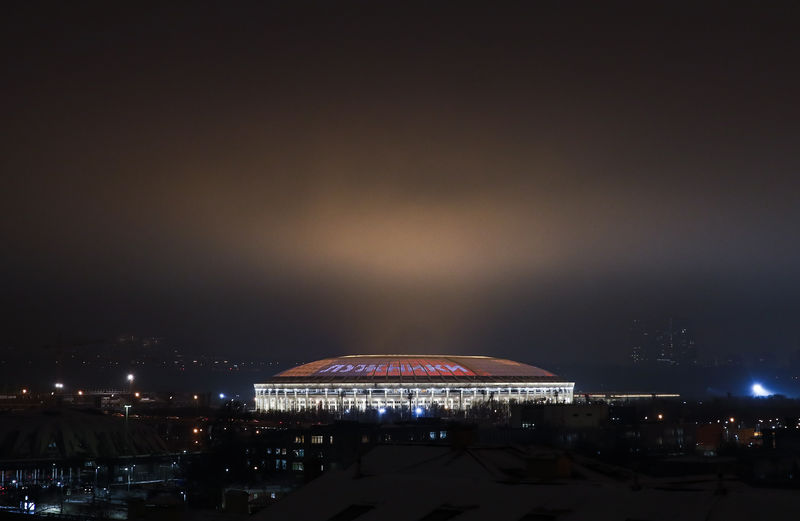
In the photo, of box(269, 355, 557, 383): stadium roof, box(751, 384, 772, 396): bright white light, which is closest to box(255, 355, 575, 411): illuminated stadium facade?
box(269, 355, 557, 383): stadium roof

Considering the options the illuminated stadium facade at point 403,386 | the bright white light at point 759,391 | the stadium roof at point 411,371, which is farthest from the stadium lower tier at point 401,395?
the bright white light at point 759,391

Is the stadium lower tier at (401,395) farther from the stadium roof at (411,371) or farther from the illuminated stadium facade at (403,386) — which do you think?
the stadium roof at (411,371)

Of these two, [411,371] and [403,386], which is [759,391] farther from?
[403,386]

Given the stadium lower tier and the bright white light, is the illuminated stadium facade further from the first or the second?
the bright white light

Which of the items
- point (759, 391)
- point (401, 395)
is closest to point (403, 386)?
point (401, 395)

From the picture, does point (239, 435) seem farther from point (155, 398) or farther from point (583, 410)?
point (155, 398)

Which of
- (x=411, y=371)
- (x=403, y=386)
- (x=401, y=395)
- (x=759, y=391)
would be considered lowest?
(x=401, y=395)

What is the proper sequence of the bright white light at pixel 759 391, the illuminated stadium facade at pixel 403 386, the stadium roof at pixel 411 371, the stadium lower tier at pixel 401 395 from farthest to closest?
the bright white light at pixel 759 391, the stadium roof at pixel 411 371, the illuminated stadium facade at pixel 403 386, the stadium lower tier at pixel 401 395

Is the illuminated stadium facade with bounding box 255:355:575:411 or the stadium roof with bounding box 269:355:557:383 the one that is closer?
the illuminated stadium facade with bounding box 255:355:575:411
